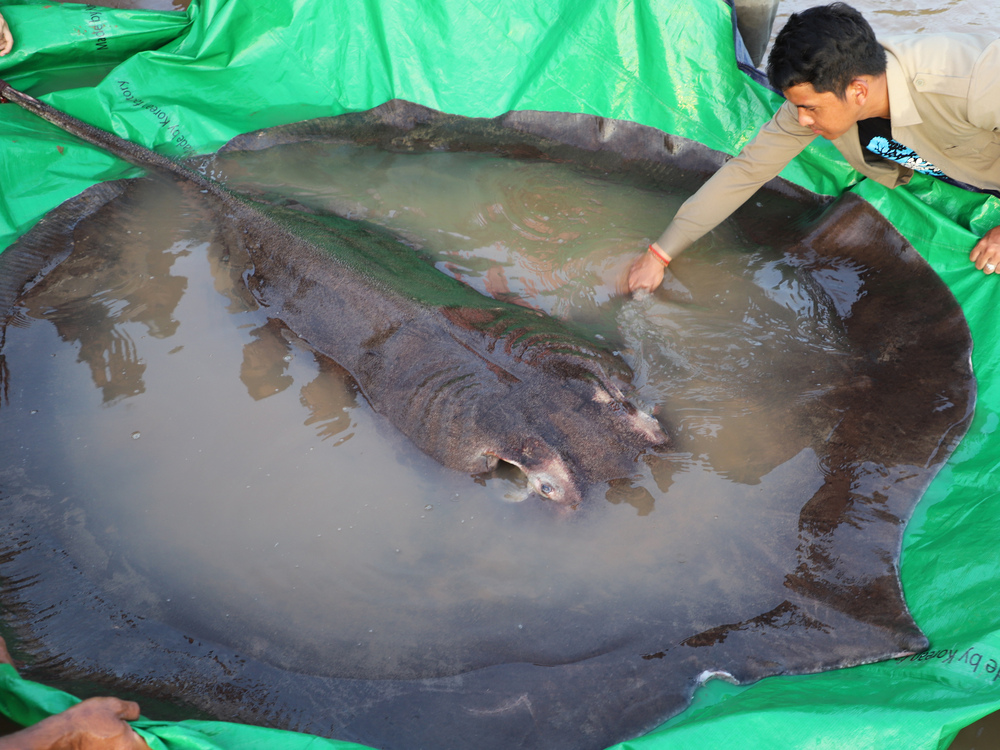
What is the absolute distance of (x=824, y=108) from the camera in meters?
3.30

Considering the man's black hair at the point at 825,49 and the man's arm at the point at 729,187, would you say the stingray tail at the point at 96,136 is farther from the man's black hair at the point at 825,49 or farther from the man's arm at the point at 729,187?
the man's black hair at the point at 825,49

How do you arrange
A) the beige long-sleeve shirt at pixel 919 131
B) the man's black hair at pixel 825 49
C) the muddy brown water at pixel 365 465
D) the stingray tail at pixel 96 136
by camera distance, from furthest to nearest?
the stingray tail at pixel 96 136
the beige long-sleeve shirt at pixel 919 131
the man's black hair at pixel 825 49
the muddy brown water at pixel 365 465

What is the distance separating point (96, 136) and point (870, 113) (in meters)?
5.16

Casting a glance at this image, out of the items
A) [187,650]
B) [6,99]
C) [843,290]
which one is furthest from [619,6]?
[187,650]

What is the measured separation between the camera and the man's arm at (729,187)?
3811 mm

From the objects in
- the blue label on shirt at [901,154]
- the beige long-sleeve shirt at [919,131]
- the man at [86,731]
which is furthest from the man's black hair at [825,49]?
the man at [86,731]

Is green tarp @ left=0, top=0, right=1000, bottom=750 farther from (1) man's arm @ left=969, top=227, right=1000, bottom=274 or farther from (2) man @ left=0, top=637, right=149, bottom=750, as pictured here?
(2) man @ left=0, top=637, right=149, bottom=750

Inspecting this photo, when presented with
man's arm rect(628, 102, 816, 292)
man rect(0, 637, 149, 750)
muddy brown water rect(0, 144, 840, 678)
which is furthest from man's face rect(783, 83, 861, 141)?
man rect(0, 637, 149, 750)

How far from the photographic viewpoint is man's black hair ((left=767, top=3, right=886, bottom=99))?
3.10 metres

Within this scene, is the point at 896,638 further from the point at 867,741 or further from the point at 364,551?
the point at 364,551

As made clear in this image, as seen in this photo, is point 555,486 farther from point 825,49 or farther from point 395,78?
point 395,78

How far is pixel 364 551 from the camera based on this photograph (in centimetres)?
301

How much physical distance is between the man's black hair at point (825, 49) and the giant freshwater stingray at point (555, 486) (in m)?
1.15

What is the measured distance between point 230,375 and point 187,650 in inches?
62.8
